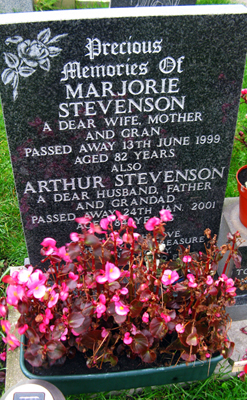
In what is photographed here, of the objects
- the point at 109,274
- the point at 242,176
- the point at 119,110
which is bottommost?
the point at 242,176

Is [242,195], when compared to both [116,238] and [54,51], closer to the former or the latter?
[116,238]

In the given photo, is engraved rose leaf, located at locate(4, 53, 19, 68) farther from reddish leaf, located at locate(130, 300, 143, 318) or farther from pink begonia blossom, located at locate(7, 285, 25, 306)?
reddish leaf, located at locate(130, 300, 143, 318)

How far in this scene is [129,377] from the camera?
1.86 metres

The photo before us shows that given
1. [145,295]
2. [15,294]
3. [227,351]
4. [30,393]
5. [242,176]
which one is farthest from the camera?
[242,176]

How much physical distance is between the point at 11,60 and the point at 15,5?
167 inches

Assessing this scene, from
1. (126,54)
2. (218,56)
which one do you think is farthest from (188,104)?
(126,54)

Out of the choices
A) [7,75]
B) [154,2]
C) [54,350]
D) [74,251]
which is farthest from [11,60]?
[154,2]

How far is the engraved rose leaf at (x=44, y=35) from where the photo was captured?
1.76m

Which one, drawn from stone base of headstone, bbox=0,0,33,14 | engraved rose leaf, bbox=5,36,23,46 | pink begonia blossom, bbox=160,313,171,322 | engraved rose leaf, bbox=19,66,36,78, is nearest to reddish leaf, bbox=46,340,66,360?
pink begonia blossom, bbox=160,313,171,322

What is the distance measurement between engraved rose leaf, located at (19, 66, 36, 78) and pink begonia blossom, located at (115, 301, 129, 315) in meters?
1.13

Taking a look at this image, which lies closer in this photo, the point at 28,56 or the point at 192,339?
the point at 192,339

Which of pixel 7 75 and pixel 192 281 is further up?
pixel 7 75

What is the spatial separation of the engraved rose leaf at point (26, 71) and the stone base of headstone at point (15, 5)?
418cm

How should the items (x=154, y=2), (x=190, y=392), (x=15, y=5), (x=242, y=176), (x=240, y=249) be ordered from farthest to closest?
(x=15, y=5), (x=154, y=2), (x=242, y=176), (x=240, y=249), (x=190, y=392)
